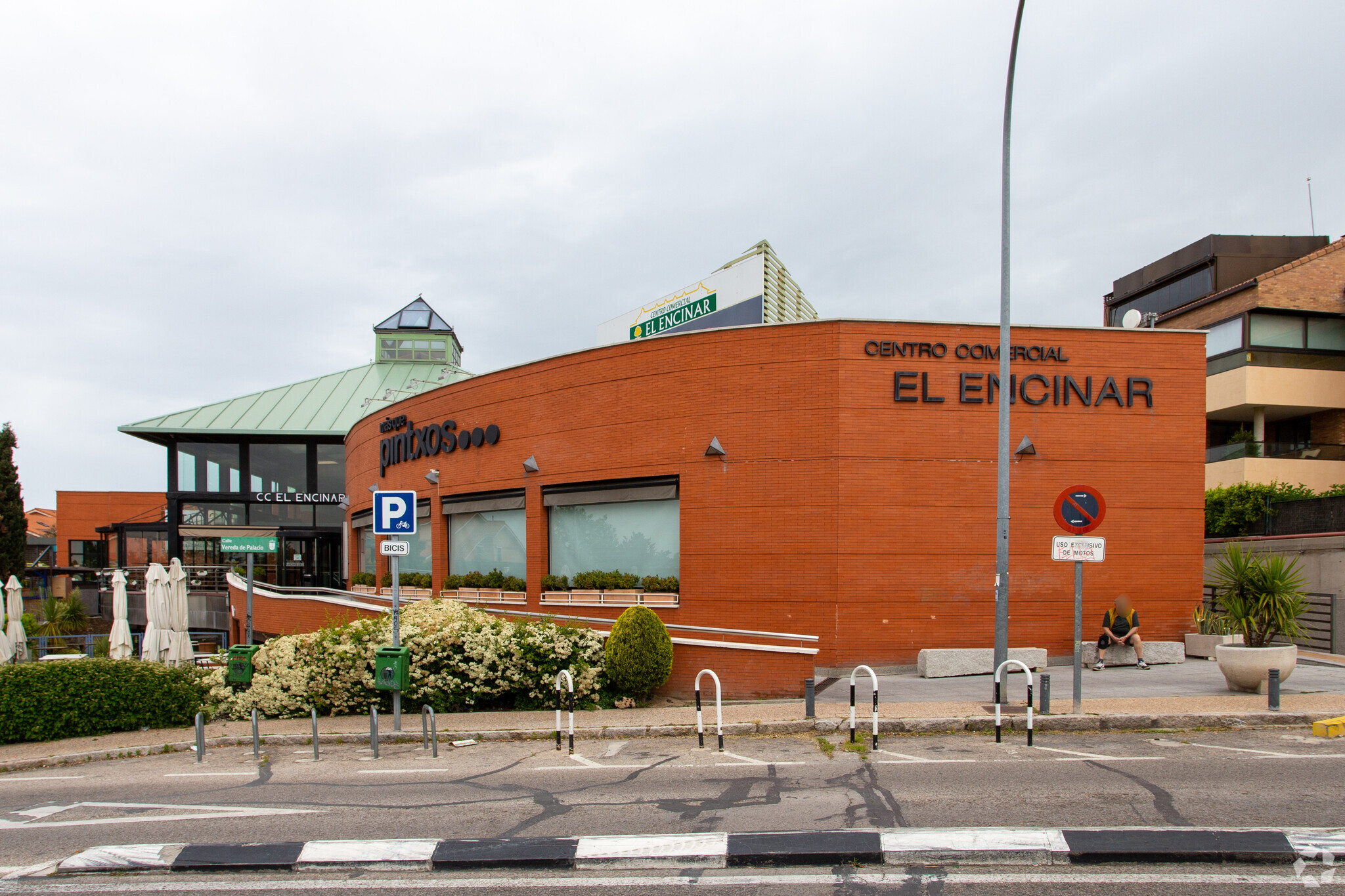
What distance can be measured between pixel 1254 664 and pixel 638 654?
28.9ft

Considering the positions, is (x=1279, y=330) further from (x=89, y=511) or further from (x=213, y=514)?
(x=89, y=511)

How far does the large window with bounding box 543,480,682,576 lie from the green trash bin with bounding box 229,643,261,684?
269 inches

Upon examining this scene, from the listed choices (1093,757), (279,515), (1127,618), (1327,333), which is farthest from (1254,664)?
(279,515)

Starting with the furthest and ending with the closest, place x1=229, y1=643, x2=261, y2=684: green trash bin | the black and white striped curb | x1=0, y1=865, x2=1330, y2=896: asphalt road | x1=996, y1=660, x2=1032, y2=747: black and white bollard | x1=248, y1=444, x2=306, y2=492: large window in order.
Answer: x1=248, y1=444, x2=306, y2=492: large window < x1=229, y1=643, x2=261, y2=684: green trash bin < x1=996, y1=660, x2=1032, y2=747: black and white bollard < the black and white striped curb < x1=0, y1=865, x2=1330, y2=896: asphalt road

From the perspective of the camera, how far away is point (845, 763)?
8961mm

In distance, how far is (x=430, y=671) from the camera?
12516 mm

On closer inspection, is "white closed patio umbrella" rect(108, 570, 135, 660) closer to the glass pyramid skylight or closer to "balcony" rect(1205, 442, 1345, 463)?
the glass pyramid skylight

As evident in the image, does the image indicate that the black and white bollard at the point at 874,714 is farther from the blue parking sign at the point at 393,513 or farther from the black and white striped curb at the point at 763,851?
the blue parking sign at the point at 393,513

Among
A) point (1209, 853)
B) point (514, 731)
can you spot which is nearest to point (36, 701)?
point (514, 731)

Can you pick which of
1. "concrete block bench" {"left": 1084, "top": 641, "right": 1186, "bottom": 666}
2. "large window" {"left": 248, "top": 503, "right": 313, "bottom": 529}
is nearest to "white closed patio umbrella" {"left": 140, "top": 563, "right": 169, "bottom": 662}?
"concrete block bench" {"left": 1084, "top": 641, "right": 1186, "bottom": 666}

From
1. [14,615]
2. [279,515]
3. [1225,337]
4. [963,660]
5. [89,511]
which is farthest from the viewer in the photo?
[89,511]

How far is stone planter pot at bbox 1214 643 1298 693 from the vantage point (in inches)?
467

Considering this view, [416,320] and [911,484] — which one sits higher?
[416,320]

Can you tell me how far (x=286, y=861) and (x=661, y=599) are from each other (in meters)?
10.3
